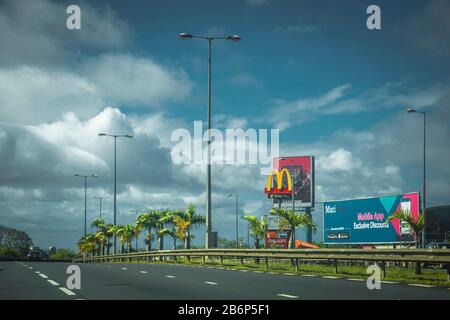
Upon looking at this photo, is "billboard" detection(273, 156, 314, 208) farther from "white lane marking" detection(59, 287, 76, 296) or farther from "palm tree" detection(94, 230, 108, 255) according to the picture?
"white lane marking" detection(59, 287, 76, 296)

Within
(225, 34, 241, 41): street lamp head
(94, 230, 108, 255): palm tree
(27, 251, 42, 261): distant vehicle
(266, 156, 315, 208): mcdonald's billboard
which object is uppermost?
(225, 34, 241, 41): street lamp head

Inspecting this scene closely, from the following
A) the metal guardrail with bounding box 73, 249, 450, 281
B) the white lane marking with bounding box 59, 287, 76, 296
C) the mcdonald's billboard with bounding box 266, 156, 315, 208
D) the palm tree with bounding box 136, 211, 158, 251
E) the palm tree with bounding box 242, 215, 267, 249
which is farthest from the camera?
the mcdonald's billboard with bounding box 266, 156, 315, 208

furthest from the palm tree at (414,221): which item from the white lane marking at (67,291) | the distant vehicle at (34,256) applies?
the distant vehicle at (34,256)

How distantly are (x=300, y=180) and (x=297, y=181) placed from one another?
0.67m

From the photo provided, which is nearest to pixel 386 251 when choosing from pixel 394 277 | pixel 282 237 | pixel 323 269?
pixel 394 277

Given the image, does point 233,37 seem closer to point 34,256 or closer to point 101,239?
point 34,256

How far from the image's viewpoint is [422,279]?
20.9 metres

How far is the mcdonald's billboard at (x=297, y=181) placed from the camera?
331ft

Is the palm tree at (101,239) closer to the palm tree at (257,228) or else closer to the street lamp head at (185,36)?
the palm tree at (257,228)

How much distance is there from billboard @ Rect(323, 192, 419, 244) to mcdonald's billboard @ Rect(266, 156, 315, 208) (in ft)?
56.4

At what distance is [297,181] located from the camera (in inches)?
4085

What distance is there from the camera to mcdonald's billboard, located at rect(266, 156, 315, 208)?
101 m

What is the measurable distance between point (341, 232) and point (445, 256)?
209 ft

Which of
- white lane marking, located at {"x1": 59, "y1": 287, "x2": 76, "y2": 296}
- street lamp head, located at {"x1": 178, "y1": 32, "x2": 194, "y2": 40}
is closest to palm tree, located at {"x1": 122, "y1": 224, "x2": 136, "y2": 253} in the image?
street lamp head, located at {"x1": 178, "y1": 32, "x2": 194, "y2": 40}
